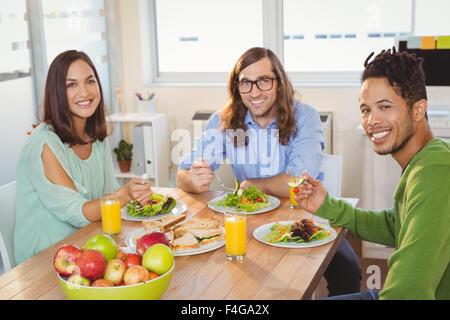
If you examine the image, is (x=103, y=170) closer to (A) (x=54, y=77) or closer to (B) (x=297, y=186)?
(A) (x=54, y=77)

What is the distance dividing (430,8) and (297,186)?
235 centimetres

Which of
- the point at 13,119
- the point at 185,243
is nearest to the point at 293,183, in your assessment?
the point at 185,243

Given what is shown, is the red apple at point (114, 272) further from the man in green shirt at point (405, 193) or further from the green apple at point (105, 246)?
the man in green shirt at point (405, 193)

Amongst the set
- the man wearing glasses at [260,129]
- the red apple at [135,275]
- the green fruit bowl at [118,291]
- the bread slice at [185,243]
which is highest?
the man wearing glasses at [260,129]

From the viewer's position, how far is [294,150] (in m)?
2.43

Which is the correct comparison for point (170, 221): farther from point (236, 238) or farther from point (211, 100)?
point (211, 100)

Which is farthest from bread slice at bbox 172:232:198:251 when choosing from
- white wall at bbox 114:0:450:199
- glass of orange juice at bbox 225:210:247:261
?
white wall at bbox 114:0:450:199

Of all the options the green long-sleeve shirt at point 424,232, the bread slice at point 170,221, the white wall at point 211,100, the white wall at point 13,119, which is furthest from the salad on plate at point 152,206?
the white wall at point 211,100

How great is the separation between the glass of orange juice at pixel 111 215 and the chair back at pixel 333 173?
1.00 meters

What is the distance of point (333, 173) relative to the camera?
247cm

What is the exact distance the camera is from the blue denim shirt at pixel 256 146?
8.11ft

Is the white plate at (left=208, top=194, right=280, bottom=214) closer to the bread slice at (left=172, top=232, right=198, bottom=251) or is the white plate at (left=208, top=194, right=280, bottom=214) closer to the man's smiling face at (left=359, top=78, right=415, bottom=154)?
the bread slice at (left=172, top=232, right=198, bottom=251)

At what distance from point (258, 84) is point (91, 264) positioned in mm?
1379

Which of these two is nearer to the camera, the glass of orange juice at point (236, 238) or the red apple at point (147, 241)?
the red apple at point (147, 241)
